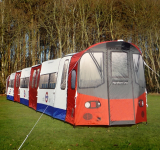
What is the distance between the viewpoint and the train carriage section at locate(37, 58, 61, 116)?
11.9 meters

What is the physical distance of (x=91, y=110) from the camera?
29.7 feet

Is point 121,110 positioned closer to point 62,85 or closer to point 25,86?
point 62,85

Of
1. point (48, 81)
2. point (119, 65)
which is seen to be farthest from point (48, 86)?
point (119, 65)

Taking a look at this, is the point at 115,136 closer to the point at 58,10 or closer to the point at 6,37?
the point at 58,10

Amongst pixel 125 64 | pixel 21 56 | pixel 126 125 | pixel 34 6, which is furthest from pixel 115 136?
pixel 21 56

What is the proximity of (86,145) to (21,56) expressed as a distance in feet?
108

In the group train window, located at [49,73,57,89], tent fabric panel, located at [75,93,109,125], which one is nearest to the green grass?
tent fabric panel, located at [75,93,109,125]

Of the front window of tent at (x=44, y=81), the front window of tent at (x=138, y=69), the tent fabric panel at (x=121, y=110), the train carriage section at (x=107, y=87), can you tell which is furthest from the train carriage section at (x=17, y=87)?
the tent fabric panel at (x=121, y=110)

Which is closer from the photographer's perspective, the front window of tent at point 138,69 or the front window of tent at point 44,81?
the front window of tent at point 138,69

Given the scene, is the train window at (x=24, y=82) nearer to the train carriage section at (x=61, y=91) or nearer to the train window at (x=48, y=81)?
the train window at (x=48, y=81)

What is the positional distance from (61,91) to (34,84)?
4.82 meters

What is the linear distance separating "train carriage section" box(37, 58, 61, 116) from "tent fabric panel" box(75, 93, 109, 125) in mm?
2768

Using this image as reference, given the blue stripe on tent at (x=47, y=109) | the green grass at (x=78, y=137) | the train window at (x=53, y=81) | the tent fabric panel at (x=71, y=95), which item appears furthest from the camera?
the blue stripe on tent at (x=47, y=109)

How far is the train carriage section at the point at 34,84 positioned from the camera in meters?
14.8
